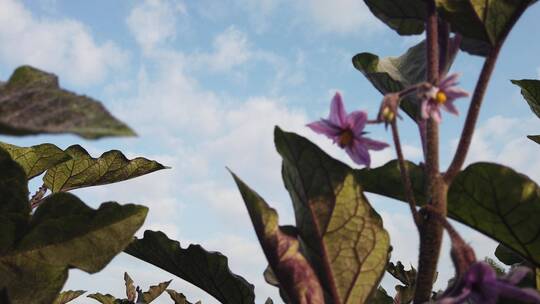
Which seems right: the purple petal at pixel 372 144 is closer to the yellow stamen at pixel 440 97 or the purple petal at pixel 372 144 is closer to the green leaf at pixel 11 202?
the yellow stamen at pixel 440 97

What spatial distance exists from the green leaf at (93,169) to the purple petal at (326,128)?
0.83 m

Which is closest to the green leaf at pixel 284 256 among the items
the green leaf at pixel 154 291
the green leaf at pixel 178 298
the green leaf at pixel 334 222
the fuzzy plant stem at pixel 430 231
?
the green leaf at pixel 334 222

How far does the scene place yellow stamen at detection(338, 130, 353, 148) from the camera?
1.51 metres

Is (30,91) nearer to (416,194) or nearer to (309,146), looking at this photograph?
(309,146)

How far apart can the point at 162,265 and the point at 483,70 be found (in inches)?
41.2

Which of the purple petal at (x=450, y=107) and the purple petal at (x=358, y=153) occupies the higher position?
the purple petal at (x=450, y=107)

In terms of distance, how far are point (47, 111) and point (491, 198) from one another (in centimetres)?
99

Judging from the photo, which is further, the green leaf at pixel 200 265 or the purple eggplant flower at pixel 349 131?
the green leaf at pixel 200 265

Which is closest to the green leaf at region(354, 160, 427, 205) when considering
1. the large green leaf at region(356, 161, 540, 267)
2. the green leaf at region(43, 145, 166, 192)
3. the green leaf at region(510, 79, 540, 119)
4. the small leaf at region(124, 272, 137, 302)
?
the large green leaf at region(356, 161, 540, 267)

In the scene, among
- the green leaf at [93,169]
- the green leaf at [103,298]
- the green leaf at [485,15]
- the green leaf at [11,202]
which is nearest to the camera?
the green leaf at [11,202]

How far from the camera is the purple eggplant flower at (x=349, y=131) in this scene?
1.48 m

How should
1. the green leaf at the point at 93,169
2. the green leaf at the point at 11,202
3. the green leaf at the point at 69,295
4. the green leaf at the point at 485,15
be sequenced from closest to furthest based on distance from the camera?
the green leaf at the point at 11,202 → the green leaf at the point at 485,15 → the green leaf at the point at 93,169 → the green leaf at the point at 69,295

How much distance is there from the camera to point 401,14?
1657 mm

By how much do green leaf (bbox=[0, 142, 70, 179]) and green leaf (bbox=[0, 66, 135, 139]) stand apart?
46.9 inches
